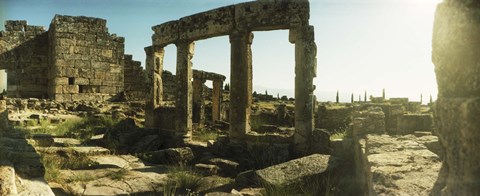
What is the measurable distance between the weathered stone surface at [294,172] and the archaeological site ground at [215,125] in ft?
0.11

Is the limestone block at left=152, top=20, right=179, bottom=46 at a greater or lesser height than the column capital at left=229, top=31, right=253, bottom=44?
greater

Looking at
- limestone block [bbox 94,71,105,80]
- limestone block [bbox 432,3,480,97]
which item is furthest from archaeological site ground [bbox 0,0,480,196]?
limestone block [bbox 94,71,105,80]

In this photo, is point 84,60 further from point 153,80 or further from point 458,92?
point 458,92

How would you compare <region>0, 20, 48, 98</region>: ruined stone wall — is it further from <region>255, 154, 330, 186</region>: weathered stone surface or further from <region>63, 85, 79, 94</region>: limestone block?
<region>255, 154, 330, 186</region>: weathered stone surface

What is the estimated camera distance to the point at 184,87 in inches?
441

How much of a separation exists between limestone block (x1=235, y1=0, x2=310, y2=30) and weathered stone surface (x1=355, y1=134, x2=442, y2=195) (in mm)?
4187

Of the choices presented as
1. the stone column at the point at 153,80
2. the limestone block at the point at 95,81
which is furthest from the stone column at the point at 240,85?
the limestone block at the point at 95,81

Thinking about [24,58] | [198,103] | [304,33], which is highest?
[24,58]

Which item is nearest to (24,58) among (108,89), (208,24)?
(108,89)

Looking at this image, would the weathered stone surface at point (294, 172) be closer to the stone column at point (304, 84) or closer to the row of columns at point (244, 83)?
the stone column at point (304, 84)

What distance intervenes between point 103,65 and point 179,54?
26.0 feet

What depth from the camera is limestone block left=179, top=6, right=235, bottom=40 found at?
9.98m

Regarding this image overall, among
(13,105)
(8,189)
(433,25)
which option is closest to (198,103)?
(13,105)

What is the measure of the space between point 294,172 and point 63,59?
551 inches
